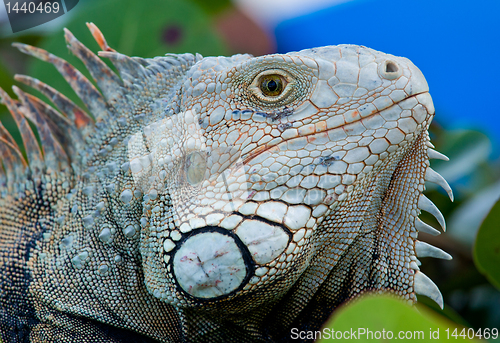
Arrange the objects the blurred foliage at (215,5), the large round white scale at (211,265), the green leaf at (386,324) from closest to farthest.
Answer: the green leaf at (386,324), the large round white scale at (211,265), the blurred foliage at (215,5)

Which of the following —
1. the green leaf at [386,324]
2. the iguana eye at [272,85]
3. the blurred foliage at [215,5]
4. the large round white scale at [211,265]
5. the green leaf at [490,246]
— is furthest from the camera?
the blurred foliage at [215,5]

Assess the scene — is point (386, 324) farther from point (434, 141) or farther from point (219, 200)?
point (434, 141)

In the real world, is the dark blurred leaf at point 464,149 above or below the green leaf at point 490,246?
above

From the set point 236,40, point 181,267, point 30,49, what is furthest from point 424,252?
point 236,40

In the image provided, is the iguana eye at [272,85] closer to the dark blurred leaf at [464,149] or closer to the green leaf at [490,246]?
the green leaf at [490,246]

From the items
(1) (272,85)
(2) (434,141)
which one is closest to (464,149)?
(2) (434,141)

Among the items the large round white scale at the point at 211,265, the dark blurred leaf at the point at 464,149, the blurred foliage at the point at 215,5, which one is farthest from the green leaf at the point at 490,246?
the blurred foliage at the point at 215,5

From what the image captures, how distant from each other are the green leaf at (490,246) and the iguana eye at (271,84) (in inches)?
53.5

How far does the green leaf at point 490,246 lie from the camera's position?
220 cm

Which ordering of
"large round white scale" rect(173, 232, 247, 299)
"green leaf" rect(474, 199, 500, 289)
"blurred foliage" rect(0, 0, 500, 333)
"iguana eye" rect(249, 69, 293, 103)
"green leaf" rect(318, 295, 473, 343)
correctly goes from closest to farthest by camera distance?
1. "green leaf" rect(318, 295, 473, 343)
2. "large round white scale" rect(173, 232, 247, 299)
3. "iguana eye" rect(249, 69, 293, 103)
4. "green leaf" rect(474, 199, 500, 289)
5. "blurred foliage" rect(0, 0, 500, 333)

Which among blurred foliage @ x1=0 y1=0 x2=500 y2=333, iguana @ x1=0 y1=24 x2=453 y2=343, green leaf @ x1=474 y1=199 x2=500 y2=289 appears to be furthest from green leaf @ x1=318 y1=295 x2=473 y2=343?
blurred foliage @ x1=0 y1=0 x2=500 y2=333

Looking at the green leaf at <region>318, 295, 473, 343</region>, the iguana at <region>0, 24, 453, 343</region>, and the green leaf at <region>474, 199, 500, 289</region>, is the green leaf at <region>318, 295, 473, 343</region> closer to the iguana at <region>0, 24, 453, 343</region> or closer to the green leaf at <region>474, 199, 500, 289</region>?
the iguana at <region>0, 24, 453, 343</region>

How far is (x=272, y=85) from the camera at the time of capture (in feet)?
5.26

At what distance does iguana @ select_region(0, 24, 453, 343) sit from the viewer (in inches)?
59.4
